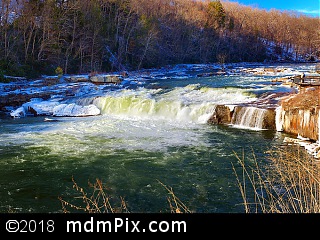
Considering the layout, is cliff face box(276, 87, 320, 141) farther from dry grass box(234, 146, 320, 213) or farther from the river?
dry grass box(234, 146, 320, 213)

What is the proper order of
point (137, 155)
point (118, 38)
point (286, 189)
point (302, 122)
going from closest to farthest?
1. point (286, 189)
2. point (137, 155)
3. point (302, 122)
4. point (118, 38)

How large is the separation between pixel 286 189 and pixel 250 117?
9913 millimetres

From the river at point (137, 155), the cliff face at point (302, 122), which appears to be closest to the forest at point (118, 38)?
the cliff face at point (302, 122)

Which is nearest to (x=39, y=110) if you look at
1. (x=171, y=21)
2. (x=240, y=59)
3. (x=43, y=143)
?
(x=43, y=143)

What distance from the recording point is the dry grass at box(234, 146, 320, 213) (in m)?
3.89

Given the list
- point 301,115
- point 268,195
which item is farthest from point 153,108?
point 268,195

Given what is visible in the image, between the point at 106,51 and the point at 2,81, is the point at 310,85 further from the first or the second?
the point at 106,51

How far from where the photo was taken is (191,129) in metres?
14.2

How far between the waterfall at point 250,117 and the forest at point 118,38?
479 inches

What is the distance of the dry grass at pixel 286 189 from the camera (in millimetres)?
3887

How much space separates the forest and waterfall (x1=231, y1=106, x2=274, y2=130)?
39.9 feet

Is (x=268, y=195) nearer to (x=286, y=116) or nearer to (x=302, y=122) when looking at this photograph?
(x=302, y=122)

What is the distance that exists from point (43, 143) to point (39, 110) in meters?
8.10

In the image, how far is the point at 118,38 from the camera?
46312 millimetres
